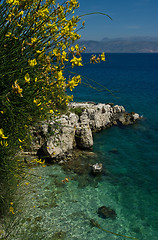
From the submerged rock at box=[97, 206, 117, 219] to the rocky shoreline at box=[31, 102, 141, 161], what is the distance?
310 centimetres

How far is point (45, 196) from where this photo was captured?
8.81 metres

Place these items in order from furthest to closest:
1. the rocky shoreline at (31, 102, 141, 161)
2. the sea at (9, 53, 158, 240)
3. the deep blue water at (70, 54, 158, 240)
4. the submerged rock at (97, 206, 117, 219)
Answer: the rocky shoreline at (31, 102, 141, 161), the deep blue water at (70, 54, 158, 240), the submerged rock at (97, 206, 117, 219), the sea at (9, 53, 158, 240)

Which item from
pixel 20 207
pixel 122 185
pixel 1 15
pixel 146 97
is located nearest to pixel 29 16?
pixel 1 15

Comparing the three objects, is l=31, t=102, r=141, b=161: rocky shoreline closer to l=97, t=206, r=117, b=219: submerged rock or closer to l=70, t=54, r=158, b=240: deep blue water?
l=70, t=54, r=158, b=240: deep blue water

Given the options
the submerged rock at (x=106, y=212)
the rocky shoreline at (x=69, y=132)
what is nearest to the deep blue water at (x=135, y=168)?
the submerged rock at (x=106, y=212)

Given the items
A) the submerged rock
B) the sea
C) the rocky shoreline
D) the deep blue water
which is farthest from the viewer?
the rocky shoreline

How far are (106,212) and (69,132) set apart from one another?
5230mm

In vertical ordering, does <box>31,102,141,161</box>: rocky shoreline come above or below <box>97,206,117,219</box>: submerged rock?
above

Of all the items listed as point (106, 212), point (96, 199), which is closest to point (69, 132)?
point (96, 199)

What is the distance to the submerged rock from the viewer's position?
8202mm

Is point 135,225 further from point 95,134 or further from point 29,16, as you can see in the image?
point 95,134

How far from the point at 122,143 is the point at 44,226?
10.1 meters

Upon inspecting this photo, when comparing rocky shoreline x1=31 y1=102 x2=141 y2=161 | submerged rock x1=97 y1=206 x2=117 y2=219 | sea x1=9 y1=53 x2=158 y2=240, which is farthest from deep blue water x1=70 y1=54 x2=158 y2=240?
rocky shoreline x1=31 y1=102 x2=141 y2=161

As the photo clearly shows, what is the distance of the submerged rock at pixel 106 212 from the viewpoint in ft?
26.9
